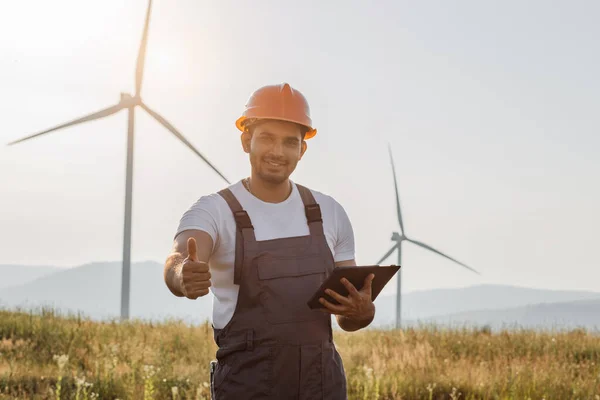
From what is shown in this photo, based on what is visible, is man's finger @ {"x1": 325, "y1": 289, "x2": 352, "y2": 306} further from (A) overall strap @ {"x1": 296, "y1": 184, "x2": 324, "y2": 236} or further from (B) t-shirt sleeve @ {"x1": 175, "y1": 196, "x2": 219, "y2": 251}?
(B) t-shirt sleeve @ {"x1": 175, "y1": 196, "x2": 219, "y2": 251}

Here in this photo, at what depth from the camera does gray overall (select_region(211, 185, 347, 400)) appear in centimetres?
360

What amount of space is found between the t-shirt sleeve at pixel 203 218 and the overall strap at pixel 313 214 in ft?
1.56

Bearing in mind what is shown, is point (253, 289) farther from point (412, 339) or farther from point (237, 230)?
point (412, 339)

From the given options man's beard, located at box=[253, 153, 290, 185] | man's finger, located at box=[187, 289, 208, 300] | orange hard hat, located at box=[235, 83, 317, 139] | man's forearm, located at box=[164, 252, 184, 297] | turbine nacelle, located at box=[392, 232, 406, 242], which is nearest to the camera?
man's finger, located at box=[187, 289, 208, 300]

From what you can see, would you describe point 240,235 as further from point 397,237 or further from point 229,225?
point 397,237

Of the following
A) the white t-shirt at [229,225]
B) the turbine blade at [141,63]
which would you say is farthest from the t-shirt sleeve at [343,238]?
the turbine blade at [141,63]

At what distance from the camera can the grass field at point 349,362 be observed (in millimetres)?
8438

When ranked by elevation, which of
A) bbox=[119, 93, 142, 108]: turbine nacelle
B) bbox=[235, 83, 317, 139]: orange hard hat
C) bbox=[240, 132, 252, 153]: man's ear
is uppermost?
bbox=[119, 93, 142, 108]: turbine nacelle

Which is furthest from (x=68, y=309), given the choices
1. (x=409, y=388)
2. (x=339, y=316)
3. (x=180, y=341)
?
(x=339, y=316)

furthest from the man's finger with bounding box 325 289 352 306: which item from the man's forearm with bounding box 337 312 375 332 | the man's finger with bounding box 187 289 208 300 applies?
the man's finger with bounding box 187 289 208 300

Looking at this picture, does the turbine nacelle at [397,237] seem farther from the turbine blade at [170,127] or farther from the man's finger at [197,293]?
the man's finger at [197,293]

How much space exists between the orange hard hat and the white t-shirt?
0.38 metres

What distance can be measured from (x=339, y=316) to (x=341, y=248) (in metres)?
0.36

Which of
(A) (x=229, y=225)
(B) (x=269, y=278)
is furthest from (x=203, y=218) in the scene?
(B) (x=269, y=278)
